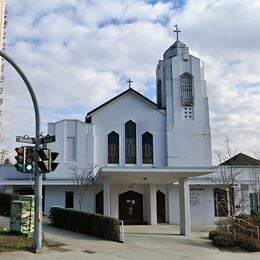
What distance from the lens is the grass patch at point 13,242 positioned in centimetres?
1305

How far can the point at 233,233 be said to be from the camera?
17.5 meters

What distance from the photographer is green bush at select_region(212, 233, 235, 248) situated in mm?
16725

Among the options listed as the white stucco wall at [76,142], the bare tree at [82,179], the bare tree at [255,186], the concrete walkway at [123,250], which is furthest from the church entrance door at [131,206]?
the concrete walkway at [123,250]

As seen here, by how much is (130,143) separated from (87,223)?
14.1 meters

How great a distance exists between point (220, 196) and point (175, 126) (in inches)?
272

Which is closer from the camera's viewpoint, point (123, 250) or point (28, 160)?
point (28, 160)

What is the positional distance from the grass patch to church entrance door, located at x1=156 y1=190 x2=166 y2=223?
17187 millimetres

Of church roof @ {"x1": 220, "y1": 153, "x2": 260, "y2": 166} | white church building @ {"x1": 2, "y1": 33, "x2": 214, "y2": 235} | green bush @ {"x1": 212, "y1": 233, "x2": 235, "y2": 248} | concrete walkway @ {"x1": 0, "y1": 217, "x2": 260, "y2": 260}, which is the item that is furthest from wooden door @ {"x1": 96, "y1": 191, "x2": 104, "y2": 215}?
green bush @ {"x1": 212, "y1": 233, "x2": 235, "y2": 248}

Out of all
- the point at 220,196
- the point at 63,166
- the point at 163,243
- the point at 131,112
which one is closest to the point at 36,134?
the point at 163,243

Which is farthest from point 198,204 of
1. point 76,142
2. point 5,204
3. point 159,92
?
point 5,204

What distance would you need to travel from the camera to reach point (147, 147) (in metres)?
32.5

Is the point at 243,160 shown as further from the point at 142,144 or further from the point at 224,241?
the point at 224,241

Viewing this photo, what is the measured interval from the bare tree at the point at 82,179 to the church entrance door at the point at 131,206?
9.91 ft

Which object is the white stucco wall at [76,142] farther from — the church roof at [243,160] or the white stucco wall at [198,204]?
the church roof at [243,160]
